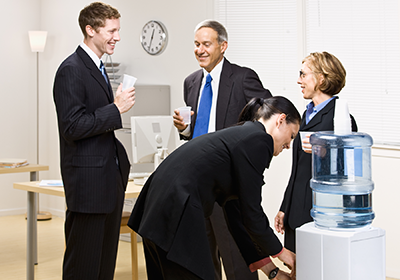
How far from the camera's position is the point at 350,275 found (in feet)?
4.57

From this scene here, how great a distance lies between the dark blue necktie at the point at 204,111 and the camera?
110 inches

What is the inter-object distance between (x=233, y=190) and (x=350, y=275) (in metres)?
0.50

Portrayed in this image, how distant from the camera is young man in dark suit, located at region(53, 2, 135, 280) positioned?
7.48ft

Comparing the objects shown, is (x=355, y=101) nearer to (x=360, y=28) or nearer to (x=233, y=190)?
(x=360, y=28)

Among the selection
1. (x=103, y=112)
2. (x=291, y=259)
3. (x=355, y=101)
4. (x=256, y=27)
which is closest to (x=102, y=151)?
(x=103, y=112)

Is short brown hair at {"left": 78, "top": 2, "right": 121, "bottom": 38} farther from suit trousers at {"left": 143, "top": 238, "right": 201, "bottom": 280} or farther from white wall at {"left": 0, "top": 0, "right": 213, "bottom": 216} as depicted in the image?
white wall at {"left": 0, "top": 0, "right": 213, "bottom": 216}

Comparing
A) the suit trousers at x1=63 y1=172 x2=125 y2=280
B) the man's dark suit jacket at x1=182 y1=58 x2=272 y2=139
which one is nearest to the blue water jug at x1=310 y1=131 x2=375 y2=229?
the man's dark suit jacket at x1=182 y1=58 x2=272 y2=139

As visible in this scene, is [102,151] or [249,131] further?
[102,151]

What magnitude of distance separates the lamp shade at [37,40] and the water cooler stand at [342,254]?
560cm

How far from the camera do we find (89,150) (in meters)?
2.32

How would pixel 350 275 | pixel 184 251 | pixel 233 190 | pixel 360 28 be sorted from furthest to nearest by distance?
pixel 360 28 < pixel 233 190 < pixel 184 251 < pixel 350 275

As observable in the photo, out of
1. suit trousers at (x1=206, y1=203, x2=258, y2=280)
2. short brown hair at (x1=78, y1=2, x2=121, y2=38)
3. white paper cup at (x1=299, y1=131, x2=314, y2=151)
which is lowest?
suit trousers at (x1=206, y1=203, x2=258, y2=280)

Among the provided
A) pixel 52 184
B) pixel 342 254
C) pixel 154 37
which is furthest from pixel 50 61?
pixel 342 254

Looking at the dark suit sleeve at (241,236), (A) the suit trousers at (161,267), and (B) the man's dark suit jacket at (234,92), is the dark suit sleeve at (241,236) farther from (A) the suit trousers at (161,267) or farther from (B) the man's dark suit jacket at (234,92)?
(B) the man's dark suit jacket at (234,92)
